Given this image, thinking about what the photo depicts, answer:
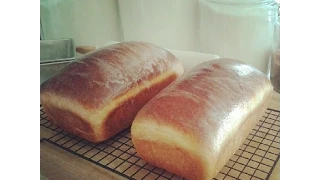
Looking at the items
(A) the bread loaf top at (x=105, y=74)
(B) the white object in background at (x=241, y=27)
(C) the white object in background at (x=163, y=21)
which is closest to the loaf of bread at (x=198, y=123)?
(A) the bread loaf top at (x=105, y=74)

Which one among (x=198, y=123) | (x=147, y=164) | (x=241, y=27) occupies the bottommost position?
(x=147, y=164)

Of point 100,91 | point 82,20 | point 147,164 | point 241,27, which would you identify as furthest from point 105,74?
point 241,27

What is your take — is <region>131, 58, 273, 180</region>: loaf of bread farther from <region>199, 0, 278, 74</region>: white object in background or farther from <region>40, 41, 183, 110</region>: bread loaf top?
<region>199, 0, 278, 74</region>: white object in background

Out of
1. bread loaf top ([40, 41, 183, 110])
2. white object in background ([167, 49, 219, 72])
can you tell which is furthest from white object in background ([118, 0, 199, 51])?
bread loaf top ([40, 41, 183, 110])

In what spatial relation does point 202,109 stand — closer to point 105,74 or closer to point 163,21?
point 105,74

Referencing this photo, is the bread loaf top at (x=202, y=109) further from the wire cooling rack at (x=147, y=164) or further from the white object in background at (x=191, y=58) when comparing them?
the white object in background at (x=191, y=58)
